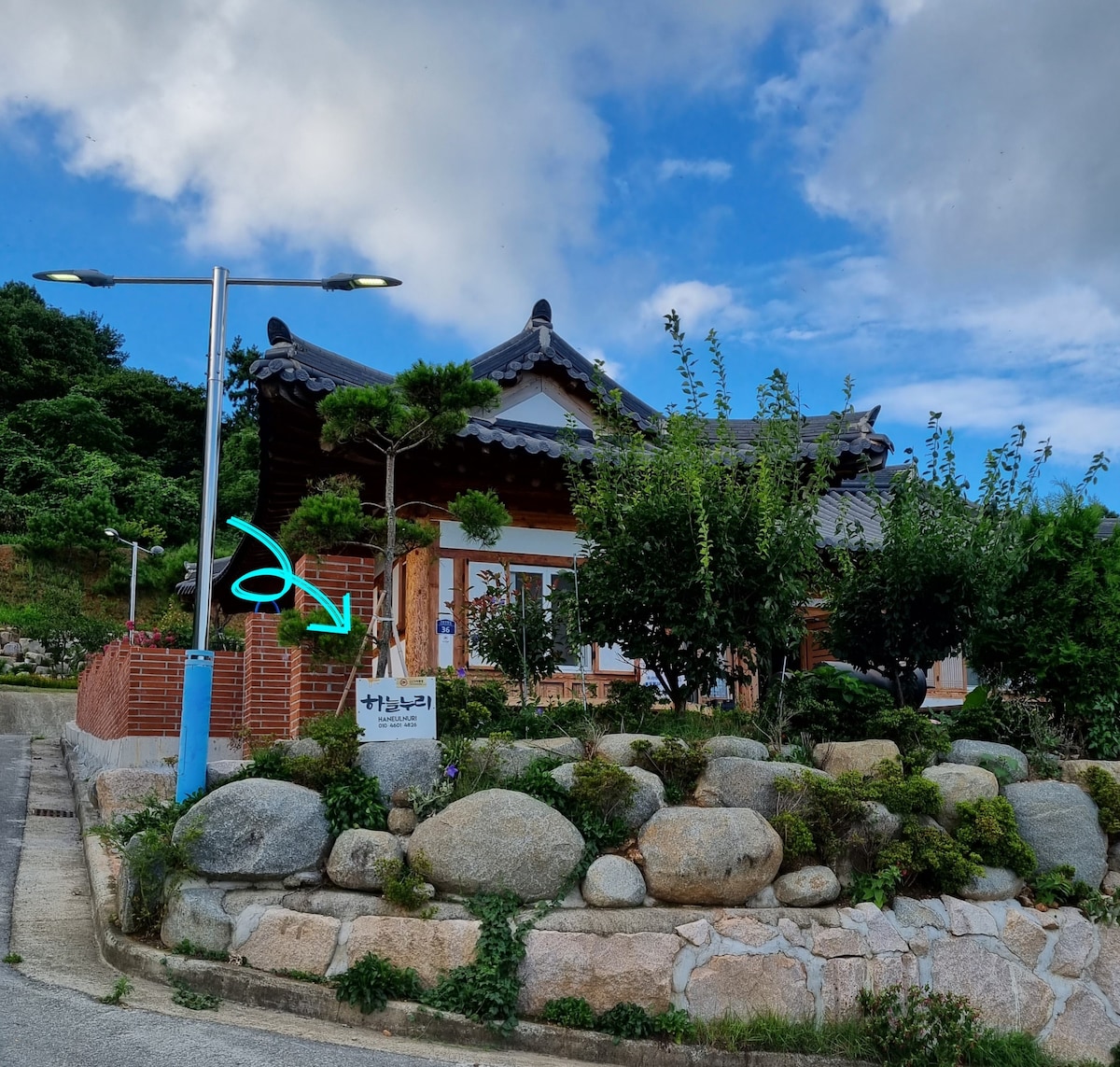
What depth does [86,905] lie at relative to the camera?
8.27 meters

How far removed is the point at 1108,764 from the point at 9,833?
34.4 ft

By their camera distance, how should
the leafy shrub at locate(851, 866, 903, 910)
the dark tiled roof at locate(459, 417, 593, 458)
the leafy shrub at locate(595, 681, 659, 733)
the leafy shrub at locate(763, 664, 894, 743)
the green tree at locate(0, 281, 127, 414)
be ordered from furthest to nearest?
the green tree at locate(0, 281, 127, 414) < the dark tiled roof at locate(459, 417, 593, 458) < the leafy shrub at locate(763, 664, 894, 743) < the leafy shrub at locate(595, 681, 659, 733) < the leafy shrub at locate(851, 866, 903, 910)

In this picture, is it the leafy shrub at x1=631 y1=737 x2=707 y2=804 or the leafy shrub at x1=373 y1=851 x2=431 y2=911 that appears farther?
the leafy shrub at x1=631 y1=737 x2=707 y2=804

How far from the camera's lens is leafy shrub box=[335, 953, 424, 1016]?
6.32 metres

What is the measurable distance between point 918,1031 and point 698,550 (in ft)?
12.5

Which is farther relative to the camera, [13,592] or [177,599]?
[13,592]

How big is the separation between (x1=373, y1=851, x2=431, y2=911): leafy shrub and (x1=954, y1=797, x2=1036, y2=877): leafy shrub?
12.7 ft

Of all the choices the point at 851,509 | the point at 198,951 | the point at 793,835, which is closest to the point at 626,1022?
the point at 793,835

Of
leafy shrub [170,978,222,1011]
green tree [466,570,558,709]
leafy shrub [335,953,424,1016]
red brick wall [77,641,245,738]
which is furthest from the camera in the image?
red brick wall [77,641,245,738]

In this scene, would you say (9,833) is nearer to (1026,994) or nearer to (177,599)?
(1026,994)

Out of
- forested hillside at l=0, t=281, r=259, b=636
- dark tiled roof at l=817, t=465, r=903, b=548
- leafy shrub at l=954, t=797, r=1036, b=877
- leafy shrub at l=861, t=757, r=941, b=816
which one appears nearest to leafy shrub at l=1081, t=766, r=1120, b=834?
leafy shrub at l=954, t=797, r=1036, b=877

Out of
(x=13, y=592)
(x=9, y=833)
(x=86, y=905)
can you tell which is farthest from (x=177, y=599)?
(x=86, y=905)

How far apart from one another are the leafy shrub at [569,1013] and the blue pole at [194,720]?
2938mm

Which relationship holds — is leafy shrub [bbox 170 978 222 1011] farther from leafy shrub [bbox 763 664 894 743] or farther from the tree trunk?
leafy shrub [bbox 763 664 894 743]
